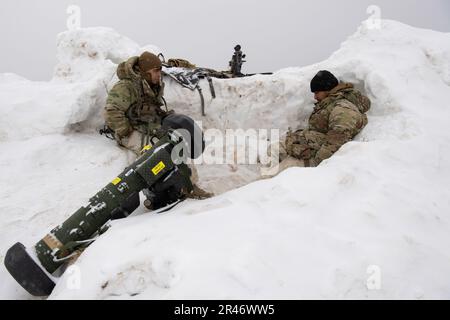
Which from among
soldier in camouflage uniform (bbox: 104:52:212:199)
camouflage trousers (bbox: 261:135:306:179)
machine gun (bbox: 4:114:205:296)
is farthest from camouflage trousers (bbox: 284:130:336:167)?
machine gun (bbox: 4:114:205:296)

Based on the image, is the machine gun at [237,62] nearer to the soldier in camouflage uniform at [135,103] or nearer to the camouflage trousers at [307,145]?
the soldier in camouflage uniform at [135,103]

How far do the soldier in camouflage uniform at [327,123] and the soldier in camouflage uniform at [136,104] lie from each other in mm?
1555

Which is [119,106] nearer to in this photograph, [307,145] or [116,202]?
[116,202]

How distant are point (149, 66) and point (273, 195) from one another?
9.62 ft

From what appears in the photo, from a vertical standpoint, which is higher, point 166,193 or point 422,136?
point 422,136

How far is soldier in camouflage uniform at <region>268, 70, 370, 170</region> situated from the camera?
4.66 metres

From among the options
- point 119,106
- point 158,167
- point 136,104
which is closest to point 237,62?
point 136,104

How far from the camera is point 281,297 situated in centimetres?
216

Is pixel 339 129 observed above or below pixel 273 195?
above

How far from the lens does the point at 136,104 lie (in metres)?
5.18

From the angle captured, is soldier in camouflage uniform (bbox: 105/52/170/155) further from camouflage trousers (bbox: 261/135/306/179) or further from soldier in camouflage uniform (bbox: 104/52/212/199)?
camouflage trousers (bbox: 261/135/306/179)

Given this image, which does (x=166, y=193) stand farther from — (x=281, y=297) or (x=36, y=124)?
(x=36, y=124)
